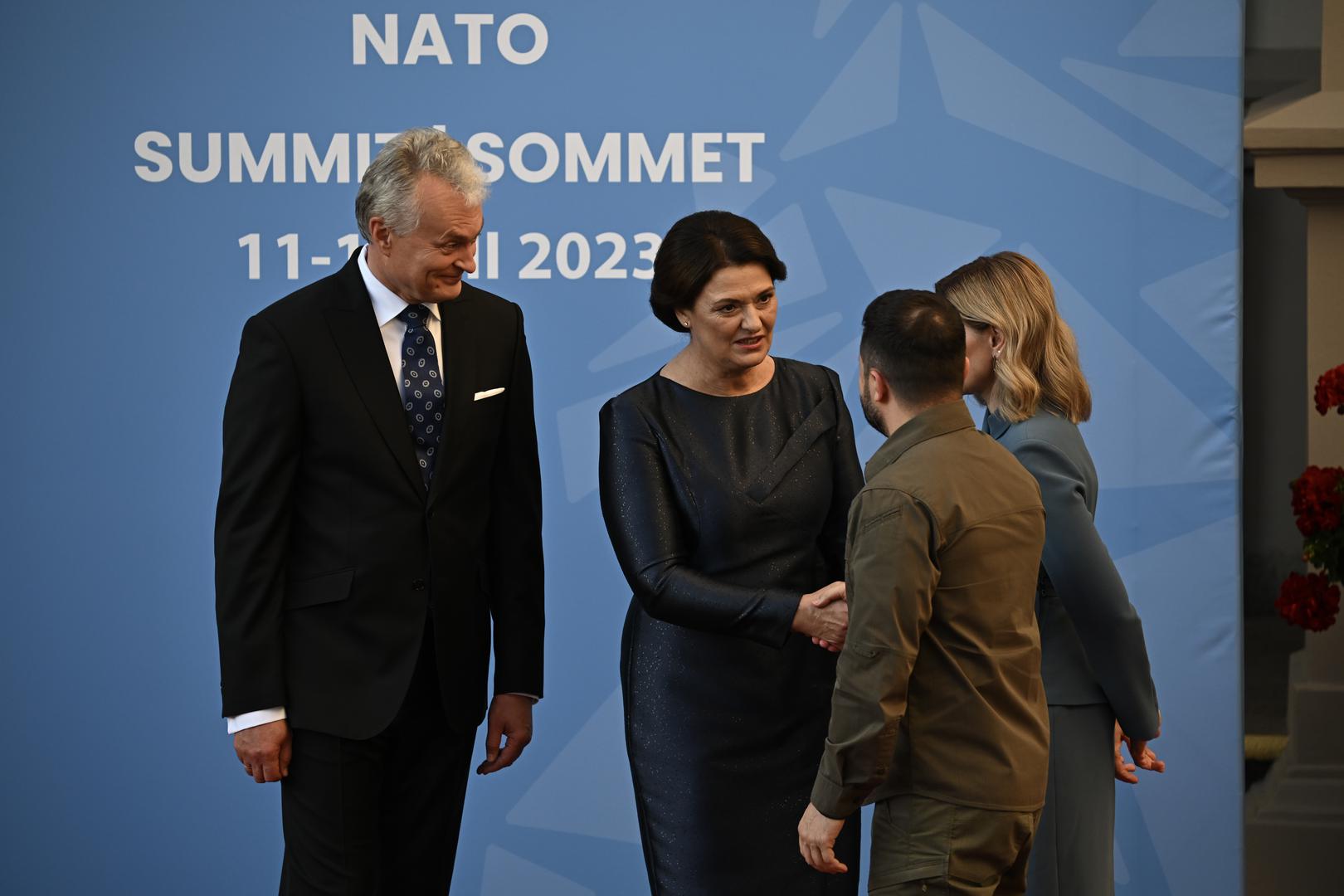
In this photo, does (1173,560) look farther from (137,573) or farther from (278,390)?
(137,573)

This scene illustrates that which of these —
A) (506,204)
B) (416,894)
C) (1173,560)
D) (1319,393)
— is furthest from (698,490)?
(1319,393)

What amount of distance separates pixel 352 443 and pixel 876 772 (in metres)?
0.98

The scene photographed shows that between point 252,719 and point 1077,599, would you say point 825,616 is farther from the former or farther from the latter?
point 252,719

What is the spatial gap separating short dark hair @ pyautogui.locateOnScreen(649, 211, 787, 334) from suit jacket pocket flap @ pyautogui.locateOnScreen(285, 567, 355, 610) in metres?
0.67

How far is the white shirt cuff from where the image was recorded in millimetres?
2252

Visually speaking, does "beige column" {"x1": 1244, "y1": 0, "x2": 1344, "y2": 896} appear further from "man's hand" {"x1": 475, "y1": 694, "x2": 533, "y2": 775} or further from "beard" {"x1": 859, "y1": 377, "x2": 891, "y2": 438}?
"man's hand" {"x1": 475, "y1": 694, "x2": 533, "y2": 775}

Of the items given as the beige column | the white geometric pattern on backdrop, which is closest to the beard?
the white geometric pattern on backdrop

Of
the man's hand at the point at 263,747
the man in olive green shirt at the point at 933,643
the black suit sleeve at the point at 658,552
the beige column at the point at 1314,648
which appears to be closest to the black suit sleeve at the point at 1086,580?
the man in olive green shirt at the point at 933,643

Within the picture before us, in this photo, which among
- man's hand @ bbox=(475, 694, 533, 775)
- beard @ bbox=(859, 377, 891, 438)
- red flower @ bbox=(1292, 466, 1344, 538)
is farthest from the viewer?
red flower @ bbox=(1292, 466, 1344, 538)

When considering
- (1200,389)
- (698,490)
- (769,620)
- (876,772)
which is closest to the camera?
(876,772)

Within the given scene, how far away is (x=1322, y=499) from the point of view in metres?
3.77

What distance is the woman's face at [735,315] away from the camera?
235 centimetres

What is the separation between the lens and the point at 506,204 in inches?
145

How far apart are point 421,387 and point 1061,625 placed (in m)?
1.14
